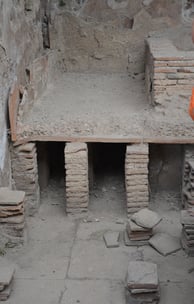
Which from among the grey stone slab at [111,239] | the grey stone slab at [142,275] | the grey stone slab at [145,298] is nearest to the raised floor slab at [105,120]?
the grey stone slab at [111,239]

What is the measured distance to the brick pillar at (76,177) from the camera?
22.2ft

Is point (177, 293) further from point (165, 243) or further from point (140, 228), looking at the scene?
point (140, 228)

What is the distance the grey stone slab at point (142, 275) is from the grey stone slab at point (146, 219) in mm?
757

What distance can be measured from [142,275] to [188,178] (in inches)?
74.6

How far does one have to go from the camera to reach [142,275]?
208 inches

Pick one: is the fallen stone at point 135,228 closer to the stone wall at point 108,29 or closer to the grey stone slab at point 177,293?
the grey stone slab at point 177,293

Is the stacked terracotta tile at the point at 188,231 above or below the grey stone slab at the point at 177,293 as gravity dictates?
above

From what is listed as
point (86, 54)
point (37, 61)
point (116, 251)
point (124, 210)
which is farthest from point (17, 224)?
point (86, 54)

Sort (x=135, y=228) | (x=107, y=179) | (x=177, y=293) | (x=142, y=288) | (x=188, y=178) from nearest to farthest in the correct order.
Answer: (x=142, y=288) < (x=177, y=293) < (x=135, y=228) < (x=188, y=178) < (x=107, y=179)

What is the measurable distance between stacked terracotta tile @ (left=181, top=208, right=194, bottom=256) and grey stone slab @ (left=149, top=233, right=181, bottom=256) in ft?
0.43

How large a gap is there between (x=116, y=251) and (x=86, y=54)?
449 cm

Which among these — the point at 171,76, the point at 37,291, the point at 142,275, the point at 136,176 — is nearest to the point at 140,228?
the point at 136,176

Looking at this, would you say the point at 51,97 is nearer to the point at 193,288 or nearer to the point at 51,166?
the point at 51,166

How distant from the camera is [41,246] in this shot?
6371mm
